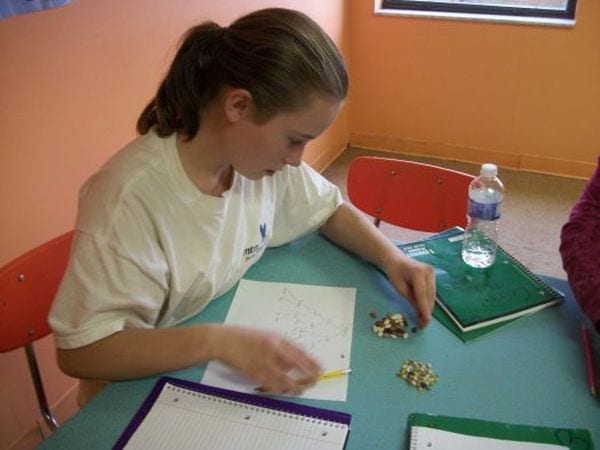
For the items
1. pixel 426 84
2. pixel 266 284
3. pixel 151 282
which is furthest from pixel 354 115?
pixel 151 282

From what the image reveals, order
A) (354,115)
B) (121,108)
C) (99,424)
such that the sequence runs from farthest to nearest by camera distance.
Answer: (354,115) → (121,108) → (99,424)

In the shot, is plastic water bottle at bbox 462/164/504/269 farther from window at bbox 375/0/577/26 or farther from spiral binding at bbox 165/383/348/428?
window at bbox 375/0/577/26

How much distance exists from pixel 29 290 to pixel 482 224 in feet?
3.44

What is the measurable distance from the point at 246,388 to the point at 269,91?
18.8 inches

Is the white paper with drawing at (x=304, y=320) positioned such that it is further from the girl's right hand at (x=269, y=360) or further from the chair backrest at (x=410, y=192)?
the chair backrest at (x=410, y=192)

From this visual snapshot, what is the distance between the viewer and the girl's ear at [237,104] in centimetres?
92

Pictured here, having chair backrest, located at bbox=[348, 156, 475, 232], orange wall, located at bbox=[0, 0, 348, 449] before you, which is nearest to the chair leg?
orange wall, located at bbox=[0, 0, 348, 449]

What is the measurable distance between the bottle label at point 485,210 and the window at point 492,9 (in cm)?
218

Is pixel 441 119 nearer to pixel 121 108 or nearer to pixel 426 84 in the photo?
pixel 426 84

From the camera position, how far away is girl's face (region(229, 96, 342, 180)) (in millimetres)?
941

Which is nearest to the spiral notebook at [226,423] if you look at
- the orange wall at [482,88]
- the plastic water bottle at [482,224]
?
the plastic water bottle at [482,224]

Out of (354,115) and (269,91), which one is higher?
(269,91)

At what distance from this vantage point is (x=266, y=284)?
117 cm

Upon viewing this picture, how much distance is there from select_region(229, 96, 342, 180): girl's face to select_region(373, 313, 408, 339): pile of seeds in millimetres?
341
